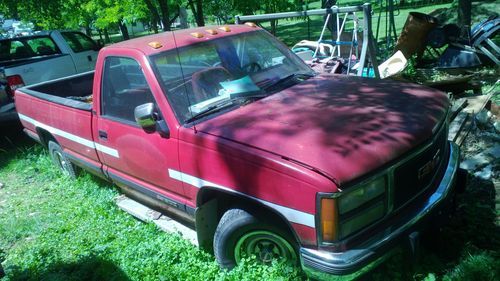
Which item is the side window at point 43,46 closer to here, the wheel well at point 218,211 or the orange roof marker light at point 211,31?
the orange roof marker light at point 211,31

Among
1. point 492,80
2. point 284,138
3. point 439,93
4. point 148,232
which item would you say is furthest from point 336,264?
point 492,80

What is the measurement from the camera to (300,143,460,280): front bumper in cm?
240

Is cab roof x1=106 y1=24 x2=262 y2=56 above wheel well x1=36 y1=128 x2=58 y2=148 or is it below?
above

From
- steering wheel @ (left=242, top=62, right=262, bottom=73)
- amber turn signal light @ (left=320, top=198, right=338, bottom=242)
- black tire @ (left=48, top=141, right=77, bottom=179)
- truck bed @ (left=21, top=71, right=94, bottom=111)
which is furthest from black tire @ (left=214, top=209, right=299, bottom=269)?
truck bed @ (left=21, top=71, right=94, bottom=111)

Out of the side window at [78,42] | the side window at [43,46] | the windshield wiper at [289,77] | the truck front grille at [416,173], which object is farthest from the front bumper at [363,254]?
the side window at [78,42]

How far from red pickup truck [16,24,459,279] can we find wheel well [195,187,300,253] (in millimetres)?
10

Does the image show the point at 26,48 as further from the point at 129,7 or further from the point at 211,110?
the point at 211,110

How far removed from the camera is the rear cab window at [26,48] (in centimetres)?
801

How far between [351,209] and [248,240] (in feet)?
3.00

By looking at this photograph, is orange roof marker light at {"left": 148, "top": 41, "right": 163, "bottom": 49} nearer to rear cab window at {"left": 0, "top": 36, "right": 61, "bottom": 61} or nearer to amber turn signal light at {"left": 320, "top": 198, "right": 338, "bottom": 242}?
amber turn signal light at {"left": 320, "top": 198, "right": 338, "bottom": 242}

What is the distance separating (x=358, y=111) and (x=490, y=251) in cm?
139

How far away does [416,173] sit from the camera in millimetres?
2717

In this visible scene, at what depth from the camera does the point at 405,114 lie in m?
2.92

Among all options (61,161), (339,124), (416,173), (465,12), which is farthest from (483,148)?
(465,12)
